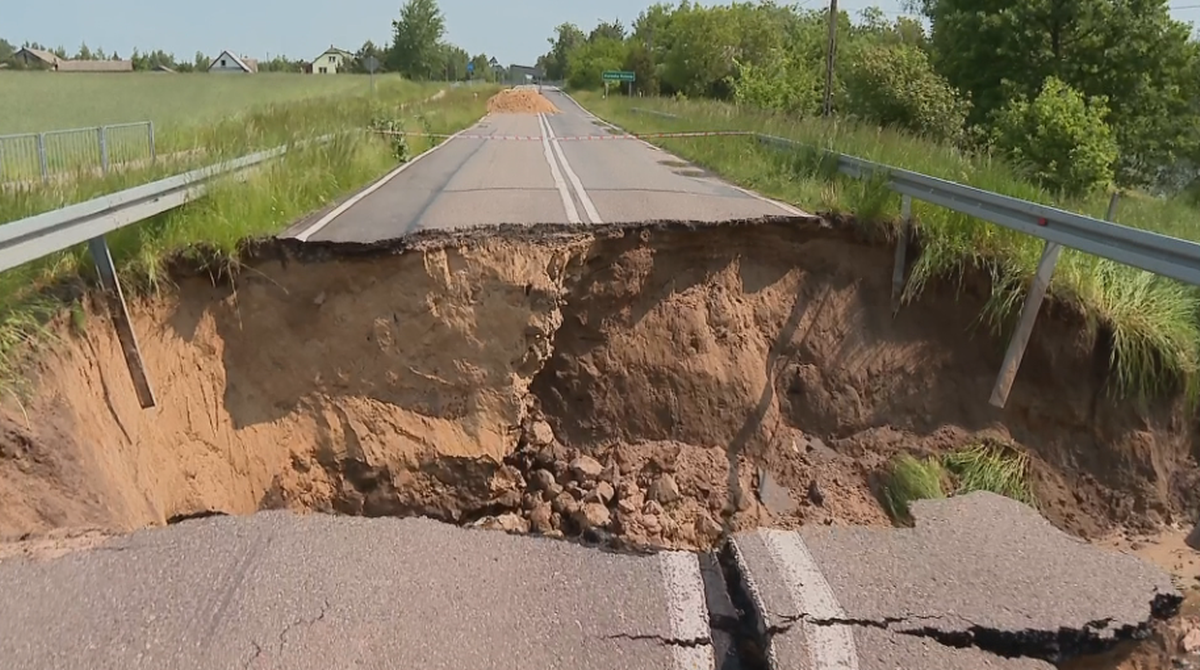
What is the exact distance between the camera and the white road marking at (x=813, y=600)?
400cm

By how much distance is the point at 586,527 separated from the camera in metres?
7.60

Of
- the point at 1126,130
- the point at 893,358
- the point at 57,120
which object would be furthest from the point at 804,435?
the point at 57,120

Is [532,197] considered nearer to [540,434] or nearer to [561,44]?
[540,434]

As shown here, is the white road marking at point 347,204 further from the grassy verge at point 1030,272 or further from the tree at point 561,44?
the tree at point 561,44

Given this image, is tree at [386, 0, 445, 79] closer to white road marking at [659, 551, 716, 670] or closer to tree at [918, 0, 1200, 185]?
tree at [918, 0, 1200, 185]

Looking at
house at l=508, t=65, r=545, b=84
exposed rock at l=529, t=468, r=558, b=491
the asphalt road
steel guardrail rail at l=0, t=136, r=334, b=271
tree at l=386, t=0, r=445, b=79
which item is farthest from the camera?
house at l=508, t=65, r=545, b=84

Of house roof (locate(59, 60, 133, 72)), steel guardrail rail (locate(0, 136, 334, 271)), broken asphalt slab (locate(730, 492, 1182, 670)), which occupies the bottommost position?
house roof (locate(59, 60, 133, 72))

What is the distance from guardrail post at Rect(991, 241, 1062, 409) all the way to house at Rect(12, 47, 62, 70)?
123555 mm

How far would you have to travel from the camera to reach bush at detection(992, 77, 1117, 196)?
17.5m

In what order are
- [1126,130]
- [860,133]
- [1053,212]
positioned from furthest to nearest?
[1126,130] → [860,133] → [1053,212]

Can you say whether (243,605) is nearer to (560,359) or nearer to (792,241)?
(560,359)

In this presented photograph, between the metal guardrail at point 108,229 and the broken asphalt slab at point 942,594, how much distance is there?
438cm

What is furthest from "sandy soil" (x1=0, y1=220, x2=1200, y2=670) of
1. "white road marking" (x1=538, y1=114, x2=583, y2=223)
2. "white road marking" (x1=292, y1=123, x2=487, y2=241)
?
"white road marking" (x1=538, y1=114, x2=583, y2=223)

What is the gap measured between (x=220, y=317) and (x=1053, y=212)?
6485 millimetres
